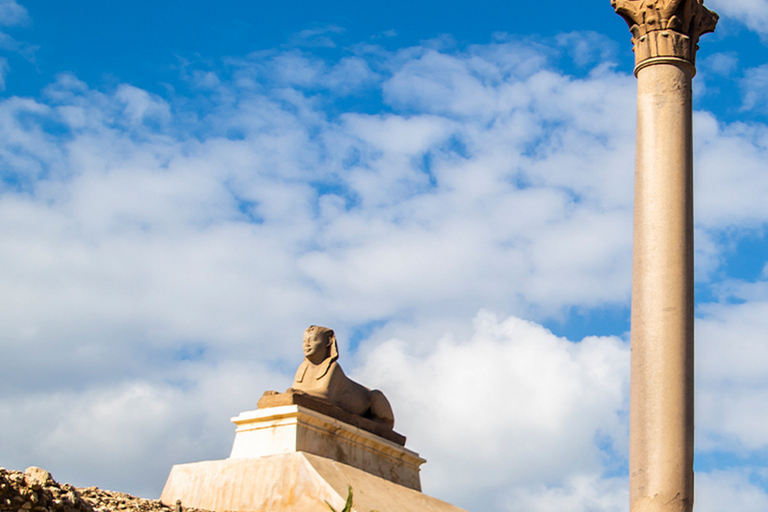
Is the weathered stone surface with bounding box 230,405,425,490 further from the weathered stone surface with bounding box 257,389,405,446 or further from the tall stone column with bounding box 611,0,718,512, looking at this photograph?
the tall stone column with bounding box 611,0,718,512

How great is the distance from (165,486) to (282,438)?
93.1 inches

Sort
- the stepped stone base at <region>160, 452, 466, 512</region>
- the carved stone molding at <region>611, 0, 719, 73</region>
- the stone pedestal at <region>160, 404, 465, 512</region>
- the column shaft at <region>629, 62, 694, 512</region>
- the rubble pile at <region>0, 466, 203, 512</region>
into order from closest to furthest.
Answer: the column shaft at <region>629, 62, 694, 512</region> → the rubble pile at <region>0, 466, 203, 512</region> → the carved stone molding at <region>611, 0, 719, 73</region> → the stepped stone base at <region>160, 452, 466, 512</region> → the stone pedestal at <region>160, 404, 465, 512</region>

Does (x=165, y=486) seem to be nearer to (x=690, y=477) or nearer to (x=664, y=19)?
(x=690, y=477)

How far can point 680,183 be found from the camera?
35.2 feet

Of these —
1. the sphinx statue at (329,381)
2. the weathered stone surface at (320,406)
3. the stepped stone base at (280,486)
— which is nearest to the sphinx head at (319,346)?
the sphinx statue at (329,381)

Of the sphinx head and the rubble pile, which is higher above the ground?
the sphinx head

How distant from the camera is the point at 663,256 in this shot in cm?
1039

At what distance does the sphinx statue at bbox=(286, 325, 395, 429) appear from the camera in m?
16.7

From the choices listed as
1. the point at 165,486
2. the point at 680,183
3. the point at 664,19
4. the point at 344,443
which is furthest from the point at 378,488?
the point at 664,19

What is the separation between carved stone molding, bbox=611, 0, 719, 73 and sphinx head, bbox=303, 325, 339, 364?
7.91 meters

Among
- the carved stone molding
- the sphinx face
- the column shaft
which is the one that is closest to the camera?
the column shaft

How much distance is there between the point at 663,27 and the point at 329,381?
8380 millimetres

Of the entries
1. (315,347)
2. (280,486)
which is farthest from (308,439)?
(315,347)

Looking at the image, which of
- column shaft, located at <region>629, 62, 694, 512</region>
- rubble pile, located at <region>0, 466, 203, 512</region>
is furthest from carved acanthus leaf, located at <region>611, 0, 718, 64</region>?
rubble pile, located at <region>0, 466, 203, 512</region>
